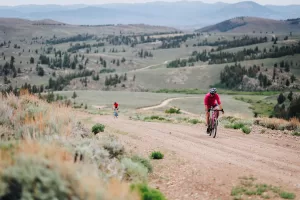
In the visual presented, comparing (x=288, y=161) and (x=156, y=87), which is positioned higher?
(x=288, y=161)

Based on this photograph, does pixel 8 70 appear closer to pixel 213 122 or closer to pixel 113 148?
pixel 213 122

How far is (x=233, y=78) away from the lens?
150 meters

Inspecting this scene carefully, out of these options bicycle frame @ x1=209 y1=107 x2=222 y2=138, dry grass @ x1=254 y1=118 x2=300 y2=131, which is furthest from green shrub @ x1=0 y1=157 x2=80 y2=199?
dry grass @ x1=254 y1=118 x2=300 y2=131

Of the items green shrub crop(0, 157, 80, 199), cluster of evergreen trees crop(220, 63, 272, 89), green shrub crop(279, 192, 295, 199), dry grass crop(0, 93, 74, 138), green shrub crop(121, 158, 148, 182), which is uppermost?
green shrub crop(0, 157, 80, 199)

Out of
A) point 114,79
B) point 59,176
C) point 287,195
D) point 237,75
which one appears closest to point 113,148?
point 287,195

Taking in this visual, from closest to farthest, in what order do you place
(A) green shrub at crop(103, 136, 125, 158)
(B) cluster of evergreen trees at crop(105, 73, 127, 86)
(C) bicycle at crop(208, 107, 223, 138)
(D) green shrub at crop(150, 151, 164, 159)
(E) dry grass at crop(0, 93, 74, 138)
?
Result: (E) dry grass at crop(0, 93, 74, 138) < (A) green shrub at crop(103, 136, 125, 158) < (D) green shrub at crop(150, 151, 164, 159) < (C) bicycle at crop(208, 107, 223, 138) < (B) cluster of evergreen trees at crop(105, 73, 127, 86)

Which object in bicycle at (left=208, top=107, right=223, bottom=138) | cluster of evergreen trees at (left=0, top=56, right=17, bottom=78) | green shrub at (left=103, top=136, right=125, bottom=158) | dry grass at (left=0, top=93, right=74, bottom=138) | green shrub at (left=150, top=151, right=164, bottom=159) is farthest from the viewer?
cluster of evergreen trees at (left=0, top=56, right=17, bottom=78)

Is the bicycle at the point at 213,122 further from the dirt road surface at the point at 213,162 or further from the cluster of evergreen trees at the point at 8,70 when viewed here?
Answer: the cluster of evergreen trees at the point at 8,70

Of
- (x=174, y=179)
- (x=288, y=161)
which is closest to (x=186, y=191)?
(x=174, y=179)

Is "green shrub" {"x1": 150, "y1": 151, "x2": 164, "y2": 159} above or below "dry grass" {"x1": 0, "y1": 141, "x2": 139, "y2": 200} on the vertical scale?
below

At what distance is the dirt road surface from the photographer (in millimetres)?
8602

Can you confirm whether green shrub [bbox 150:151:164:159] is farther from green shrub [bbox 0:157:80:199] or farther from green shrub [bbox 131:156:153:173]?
green shrub [bbox 0:157:80:199]

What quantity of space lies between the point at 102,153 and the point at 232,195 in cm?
302

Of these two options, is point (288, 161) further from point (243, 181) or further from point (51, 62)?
point (51, 62)
